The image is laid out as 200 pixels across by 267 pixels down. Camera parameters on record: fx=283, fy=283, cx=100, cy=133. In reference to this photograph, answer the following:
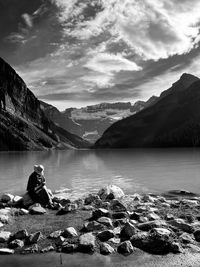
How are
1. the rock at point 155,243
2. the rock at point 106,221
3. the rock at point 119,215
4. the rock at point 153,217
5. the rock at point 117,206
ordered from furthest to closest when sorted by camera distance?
the rock at point 117,206
the rock at point 119,215
the rock at point 153,217
the rock at point 106,221
the rock at point 155,243

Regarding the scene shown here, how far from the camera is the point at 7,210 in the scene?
1859 cm

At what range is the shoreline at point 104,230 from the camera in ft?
39.4

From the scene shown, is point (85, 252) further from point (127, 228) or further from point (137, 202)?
point (137, 202)

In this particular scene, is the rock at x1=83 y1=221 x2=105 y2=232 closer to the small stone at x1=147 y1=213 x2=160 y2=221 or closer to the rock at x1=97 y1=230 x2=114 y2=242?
the rock at x1=97 y1=230 x2=114 y2=242

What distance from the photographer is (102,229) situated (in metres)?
14.4

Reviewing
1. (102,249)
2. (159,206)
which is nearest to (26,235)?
(102,249)

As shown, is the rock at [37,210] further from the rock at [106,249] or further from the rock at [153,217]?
the rock at [106,249]

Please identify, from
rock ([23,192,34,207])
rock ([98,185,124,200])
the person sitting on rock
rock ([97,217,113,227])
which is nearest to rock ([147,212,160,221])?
rock ([97,217,113,227])

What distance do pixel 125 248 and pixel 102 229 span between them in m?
2.71

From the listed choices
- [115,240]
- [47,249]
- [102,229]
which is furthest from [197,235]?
[47,249]

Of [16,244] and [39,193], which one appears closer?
[16,244]

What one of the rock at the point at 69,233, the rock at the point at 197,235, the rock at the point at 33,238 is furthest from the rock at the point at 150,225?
the rock at the point at 33,238

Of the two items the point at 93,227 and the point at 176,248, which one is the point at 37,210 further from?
the point at 176,248

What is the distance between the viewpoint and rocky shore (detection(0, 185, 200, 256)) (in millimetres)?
12047
